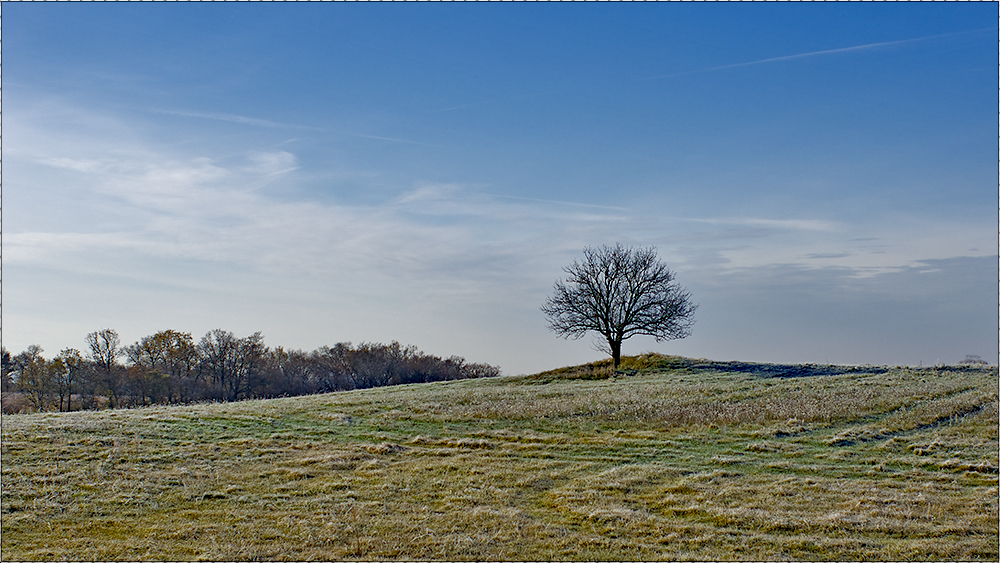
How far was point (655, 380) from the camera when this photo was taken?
129 feet

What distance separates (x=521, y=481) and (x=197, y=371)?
6708 centimetres

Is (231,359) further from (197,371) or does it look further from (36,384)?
(36,384)

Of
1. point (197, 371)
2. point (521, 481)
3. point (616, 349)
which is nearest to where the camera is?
point (521, 481)

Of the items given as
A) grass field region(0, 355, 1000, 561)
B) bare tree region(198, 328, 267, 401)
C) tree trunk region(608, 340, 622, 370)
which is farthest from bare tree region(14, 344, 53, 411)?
tree trunk region(608, 340, 622, 370)

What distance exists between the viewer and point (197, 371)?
240 feet

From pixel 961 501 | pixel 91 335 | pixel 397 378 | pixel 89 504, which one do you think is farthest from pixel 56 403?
pixel 961 501

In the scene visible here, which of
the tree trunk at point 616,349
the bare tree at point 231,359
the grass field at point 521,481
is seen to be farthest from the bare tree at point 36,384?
the tree trunk at point 616,349

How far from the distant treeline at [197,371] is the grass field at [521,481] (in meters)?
37.7

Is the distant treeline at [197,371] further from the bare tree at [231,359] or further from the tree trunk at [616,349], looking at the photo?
the tree trunk at [616,349]

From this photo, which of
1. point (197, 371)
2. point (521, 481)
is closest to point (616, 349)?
point (521, 481)

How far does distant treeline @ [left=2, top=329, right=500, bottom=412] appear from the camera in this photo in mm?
56500

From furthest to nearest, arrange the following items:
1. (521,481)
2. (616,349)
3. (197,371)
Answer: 1. (197,371)
2. (616,349)
3. (521,481)

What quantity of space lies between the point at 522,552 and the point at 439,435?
1112 centimetres

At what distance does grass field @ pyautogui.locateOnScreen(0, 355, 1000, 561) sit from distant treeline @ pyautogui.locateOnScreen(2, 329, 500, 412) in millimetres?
37712
